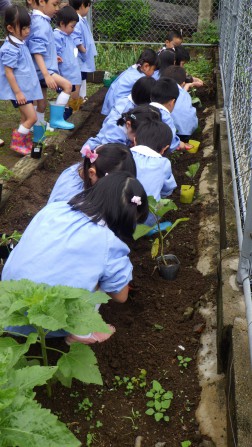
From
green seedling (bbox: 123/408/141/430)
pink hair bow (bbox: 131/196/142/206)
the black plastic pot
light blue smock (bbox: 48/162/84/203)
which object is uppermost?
pink hair bow (bbox: 131/196/142/206)

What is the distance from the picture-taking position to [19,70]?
4891 millimetres

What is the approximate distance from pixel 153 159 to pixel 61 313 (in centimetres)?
200

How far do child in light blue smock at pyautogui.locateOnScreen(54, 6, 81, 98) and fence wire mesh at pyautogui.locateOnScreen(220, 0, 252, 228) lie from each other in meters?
1.82

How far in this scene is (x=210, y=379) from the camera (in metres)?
2.43

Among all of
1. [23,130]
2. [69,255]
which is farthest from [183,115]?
[69,255]

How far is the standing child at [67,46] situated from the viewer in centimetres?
575

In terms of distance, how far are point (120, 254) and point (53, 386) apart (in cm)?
68

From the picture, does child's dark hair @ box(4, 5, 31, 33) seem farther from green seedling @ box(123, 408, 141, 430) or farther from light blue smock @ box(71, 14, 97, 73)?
green seedling @ box(123, 408, 141, 430)

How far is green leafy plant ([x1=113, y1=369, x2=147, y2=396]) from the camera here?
7.88 ft

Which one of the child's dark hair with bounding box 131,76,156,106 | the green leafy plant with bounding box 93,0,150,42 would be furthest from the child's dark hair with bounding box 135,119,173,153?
the green leafy plant with bounding box 93,0,150,42

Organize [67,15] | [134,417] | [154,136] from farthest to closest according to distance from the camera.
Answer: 1. [67,15]
2. [154,136]
3. [134,417]

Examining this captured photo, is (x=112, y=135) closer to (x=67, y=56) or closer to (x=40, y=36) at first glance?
(x=40, y=36)

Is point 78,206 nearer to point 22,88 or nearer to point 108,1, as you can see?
point 22,88

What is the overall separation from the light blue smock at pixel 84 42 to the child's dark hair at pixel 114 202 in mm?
4349
